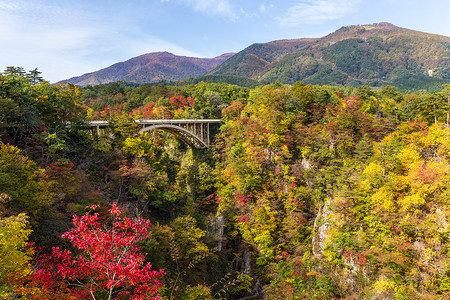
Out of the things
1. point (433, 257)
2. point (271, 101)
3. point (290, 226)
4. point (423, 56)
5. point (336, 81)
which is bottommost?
point (290, 226)

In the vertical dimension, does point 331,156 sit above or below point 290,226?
above

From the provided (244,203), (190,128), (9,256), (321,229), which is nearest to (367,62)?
(190,128)

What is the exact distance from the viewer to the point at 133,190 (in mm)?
18688

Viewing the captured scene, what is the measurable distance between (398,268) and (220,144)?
2308 cm

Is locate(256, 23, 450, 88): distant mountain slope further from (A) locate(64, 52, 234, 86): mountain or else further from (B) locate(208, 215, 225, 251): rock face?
(B) locate(208, 215, 225, 251): rock face

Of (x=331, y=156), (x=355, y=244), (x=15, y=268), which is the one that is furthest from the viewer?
(x=331, y=156)

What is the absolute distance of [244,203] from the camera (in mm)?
23375

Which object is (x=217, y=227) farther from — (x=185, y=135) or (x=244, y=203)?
(x=185, y=135)

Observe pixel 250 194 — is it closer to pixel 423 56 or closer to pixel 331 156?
pixel 331 156

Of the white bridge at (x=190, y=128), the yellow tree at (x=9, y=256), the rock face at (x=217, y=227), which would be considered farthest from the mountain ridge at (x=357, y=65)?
the yellow tree at (x=9, y=256)

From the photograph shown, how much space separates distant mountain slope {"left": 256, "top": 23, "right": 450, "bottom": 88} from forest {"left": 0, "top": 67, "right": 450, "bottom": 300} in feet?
314

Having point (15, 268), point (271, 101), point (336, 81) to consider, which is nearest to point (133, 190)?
point (15, 268)

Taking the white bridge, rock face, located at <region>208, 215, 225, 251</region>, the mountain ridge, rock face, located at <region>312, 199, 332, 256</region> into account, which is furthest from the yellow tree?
the mountain ridge

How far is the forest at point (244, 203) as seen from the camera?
7742 mm
